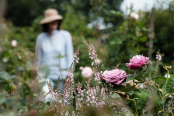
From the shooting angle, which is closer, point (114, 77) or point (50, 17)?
point (114, 77)

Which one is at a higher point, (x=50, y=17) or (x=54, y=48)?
(x=50, y=17)

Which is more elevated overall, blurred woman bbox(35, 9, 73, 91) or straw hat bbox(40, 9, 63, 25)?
straw hat bbox(40, 9, 63, 25)

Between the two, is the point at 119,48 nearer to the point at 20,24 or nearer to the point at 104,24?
the point at 104,24

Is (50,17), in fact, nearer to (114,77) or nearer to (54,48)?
(54,48)

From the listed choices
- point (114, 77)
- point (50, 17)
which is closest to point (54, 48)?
point (50, 17)

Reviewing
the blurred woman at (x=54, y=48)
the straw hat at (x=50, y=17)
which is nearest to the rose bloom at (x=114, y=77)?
the blurred woman at (x=54, y=48)

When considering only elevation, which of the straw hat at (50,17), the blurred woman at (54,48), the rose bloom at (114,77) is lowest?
the rose bloom at (114,77)

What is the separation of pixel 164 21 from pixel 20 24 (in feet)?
54.7

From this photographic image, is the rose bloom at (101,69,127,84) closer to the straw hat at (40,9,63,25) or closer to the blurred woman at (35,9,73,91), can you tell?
the blurred woman at (35,9,73,91)

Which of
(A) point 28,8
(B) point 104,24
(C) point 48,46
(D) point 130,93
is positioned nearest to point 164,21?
(B) point 104,24

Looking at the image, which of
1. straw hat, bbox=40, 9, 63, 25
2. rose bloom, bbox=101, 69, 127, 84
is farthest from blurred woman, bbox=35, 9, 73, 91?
rose bloom, bbox=101, 69, 127, 84

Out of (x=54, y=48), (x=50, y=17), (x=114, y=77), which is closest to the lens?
(x=114, y=77)

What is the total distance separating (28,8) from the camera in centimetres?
1883

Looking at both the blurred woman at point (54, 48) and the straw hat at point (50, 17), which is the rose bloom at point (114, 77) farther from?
the straw hat at point (50, 17)
